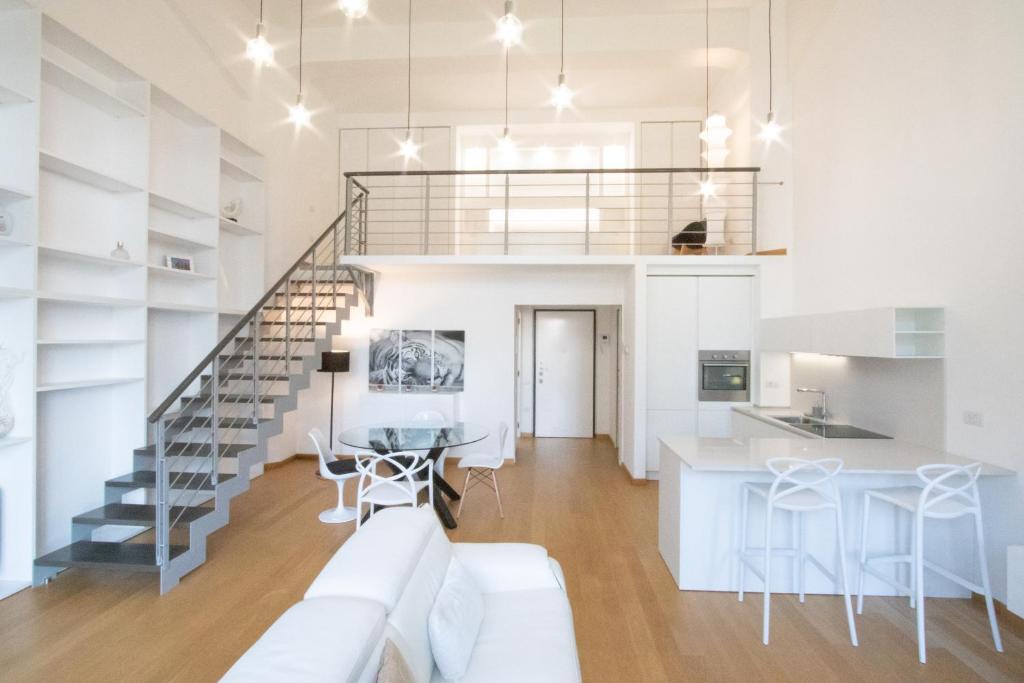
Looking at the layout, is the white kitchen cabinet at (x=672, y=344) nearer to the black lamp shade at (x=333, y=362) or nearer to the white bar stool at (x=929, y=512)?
the white bar stool at (x=929, y=512)

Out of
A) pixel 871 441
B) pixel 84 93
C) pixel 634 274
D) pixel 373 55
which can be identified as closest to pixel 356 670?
pixel 871 441

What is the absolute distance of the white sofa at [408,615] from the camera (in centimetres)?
110

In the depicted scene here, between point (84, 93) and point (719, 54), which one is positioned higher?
point (719, 54)

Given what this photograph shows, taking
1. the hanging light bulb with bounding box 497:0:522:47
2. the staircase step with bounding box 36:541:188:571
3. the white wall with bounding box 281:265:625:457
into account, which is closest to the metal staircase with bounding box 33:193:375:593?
the staircase step with bounding box 36:541:188:571

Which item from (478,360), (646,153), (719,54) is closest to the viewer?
(719,54)

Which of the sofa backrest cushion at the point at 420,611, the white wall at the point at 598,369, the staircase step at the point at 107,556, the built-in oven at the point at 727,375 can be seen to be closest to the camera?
the sofa backrest cushion at the point at 420,611

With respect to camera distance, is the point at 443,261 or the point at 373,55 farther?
the point at 373,55

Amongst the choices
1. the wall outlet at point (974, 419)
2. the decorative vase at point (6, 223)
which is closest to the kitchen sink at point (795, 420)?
the wall outlet at point (974, 419)

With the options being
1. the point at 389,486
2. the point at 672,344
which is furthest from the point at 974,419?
the point at 389,486

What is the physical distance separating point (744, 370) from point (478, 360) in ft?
9.91

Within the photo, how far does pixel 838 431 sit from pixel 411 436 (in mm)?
3427

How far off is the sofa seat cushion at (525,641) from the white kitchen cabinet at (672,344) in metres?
3.65

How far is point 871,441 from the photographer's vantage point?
11.7 ft

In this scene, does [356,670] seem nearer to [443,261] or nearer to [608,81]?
[443,261]
